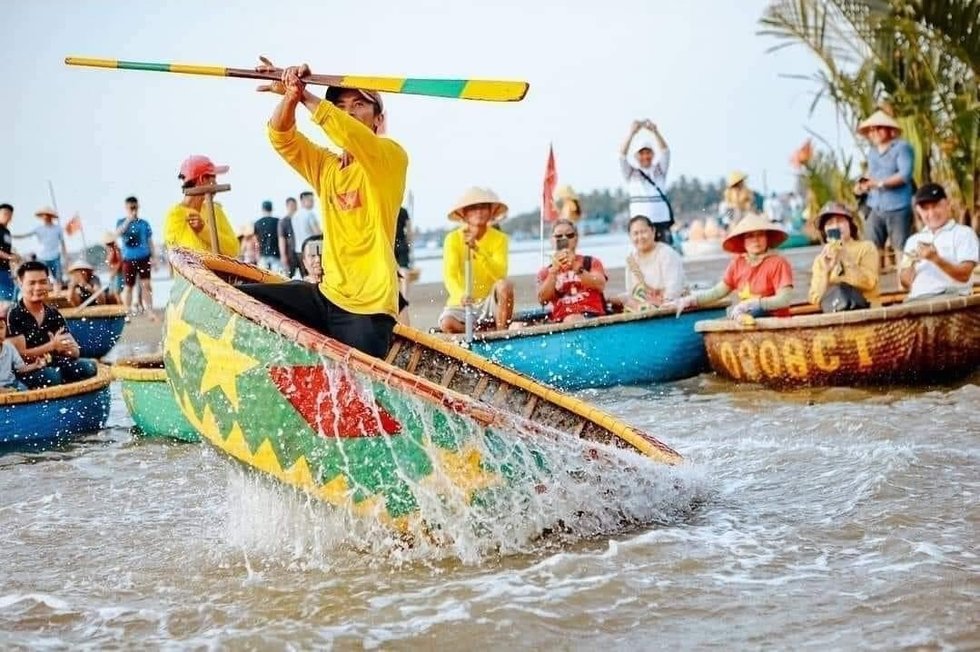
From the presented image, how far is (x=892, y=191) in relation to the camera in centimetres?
1138

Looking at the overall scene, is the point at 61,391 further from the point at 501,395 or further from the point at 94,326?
the point at 94,326

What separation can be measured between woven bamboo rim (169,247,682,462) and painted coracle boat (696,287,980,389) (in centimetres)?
284

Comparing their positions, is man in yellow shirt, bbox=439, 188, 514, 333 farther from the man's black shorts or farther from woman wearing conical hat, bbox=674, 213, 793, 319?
the man's black shorts

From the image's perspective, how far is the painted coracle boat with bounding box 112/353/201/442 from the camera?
7566mm

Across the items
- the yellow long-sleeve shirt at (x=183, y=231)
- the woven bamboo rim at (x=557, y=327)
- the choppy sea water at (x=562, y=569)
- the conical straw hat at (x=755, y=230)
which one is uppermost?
the yellow long-sleeve shirt at (x=183, y=231)

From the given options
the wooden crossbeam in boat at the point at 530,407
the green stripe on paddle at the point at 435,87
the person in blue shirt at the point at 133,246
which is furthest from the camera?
the person in blue shirt at the point at 133,246

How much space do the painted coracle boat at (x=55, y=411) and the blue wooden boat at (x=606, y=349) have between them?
2.51 m

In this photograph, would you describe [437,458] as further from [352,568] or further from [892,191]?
[892,191]

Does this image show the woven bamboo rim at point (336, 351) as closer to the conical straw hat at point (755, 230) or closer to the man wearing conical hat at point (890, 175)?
the conical straw hat at point (755, 230)

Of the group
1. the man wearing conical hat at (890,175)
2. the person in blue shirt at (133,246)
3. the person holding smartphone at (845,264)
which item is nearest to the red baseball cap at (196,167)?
the person holding smartphone at (845,264)

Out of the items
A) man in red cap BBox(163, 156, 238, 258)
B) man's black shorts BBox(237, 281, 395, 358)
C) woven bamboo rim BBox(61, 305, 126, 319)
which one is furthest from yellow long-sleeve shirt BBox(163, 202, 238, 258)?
woven bamboo rim BBox(61, 305, 126, 319)

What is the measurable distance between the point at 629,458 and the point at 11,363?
465 cm

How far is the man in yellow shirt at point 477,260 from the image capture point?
9047 millimetres

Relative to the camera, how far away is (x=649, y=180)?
480 inches
